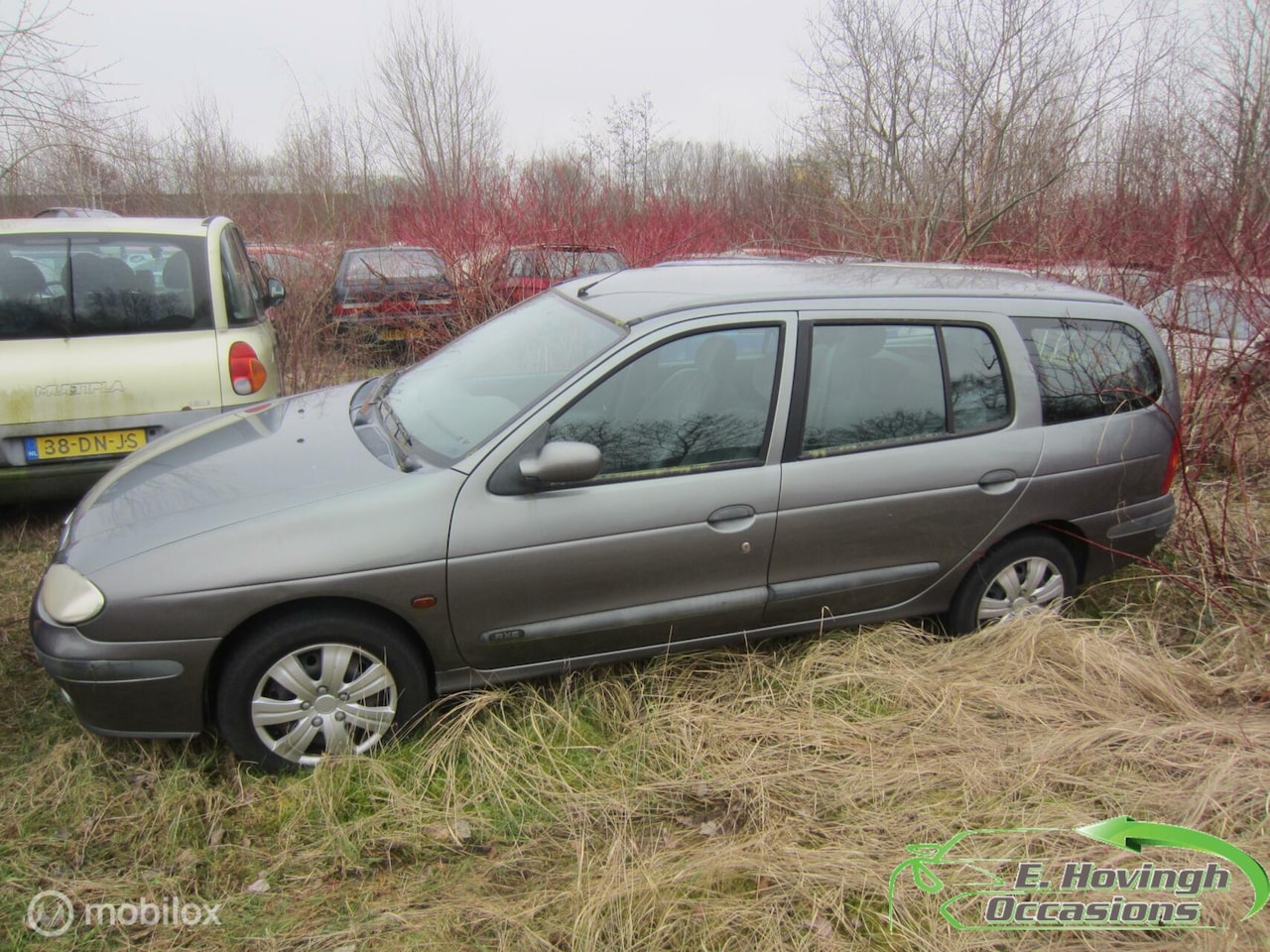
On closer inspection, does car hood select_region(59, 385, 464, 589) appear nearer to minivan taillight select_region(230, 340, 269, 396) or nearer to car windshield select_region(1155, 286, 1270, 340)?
minivan taillight select_region(230, 340, 269, 396)

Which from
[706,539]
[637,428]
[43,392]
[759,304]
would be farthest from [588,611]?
[43,392]

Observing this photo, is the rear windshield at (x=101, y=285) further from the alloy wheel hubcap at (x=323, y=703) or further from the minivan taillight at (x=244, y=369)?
the alloy wheel hubcap at (x=323, y=703)

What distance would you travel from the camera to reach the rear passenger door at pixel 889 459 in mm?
3107

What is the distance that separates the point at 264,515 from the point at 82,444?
2.45 metres

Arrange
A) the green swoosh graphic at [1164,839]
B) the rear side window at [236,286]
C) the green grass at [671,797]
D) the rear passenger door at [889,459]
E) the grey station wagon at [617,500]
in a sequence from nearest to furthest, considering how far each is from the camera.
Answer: the green grass at [671,797], the green swoosh graphic at [1164,839], the grey station wagon at [617,500], the rear passenger door at [889,459], the rear side window at [236,286]

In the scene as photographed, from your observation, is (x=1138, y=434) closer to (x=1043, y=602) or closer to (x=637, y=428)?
(x=1043, y=602)

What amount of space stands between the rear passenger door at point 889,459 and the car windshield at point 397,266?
16.5ft

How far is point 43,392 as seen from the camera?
13.9ft

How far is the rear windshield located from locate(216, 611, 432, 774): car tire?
283 cm

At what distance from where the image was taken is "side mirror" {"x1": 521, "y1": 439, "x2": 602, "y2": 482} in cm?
267

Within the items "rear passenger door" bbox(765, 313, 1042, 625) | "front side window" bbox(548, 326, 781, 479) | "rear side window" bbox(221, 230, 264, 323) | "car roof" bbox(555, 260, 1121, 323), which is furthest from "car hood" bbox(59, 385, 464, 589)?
"rear side window" bbox(221, 230, 264, 323)

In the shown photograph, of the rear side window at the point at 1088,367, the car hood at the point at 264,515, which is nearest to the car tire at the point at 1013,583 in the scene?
the rear side window at the point at 1088,367

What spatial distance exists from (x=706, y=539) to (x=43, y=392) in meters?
3.64

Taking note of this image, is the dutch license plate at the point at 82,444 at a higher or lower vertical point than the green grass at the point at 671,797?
higher
